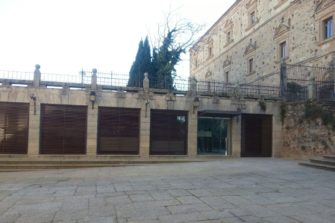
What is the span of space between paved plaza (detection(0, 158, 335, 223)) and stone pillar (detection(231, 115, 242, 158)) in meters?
8.65

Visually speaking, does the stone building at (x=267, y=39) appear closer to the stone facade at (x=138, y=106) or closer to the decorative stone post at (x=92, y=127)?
the stone facade at (x=138, y=106)

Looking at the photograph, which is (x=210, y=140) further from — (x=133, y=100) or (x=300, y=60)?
(x=300, y=60)

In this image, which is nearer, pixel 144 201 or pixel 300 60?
pixel 144 201

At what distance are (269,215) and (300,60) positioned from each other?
18097 millimetres

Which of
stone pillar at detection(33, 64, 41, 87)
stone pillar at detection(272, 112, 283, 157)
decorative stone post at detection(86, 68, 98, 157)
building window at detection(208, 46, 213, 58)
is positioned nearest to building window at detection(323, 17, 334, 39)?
stone pillar at detection(272, 112, 283, 157)

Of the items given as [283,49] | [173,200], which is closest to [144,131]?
[173,200]

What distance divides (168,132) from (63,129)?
511 centimetres

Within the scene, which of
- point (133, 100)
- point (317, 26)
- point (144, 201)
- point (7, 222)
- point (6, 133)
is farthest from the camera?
point (317, 26)

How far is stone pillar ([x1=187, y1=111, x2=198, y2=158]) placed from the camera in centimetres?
1753

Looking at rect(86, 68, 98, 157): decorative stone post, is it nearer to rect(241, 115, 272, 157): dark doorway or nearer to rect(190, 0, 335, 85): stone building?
rect(241, 115, 272, 157): dark doorway

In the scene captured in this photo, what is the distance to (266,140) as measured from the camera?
18547 millimetres

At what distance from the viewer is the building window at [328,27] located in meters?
18.9

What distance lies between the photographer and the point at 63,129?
637 inches

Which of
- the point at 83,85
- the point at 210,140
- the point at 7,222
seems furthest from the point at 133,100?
the point at 7,222
